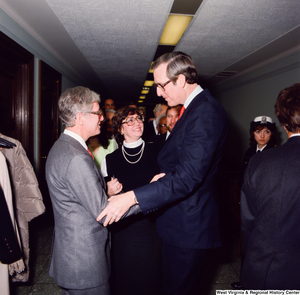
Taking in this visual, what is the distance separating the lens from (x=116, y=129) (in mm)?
2223

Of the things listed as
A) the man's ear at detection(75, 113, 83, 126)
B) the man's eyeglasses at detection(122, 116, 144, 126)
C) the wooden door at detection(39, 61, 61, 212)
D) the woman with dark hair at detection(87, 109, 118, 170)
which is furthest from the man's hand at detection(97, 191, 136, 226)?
the wooden door at detection(39, 61, 61, 212)

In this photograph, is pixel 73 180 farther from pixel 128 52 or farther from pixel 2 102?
pixel 128 52

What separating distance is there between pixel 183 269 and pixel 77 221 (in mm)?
623

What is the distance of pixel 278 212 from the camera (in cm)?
97

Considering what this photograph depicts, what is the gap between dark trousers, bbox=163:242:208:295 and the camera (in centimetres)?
118

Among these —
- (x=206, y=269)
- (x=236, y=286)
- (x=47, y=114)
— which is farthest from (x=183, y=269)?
(x=47, y=114)

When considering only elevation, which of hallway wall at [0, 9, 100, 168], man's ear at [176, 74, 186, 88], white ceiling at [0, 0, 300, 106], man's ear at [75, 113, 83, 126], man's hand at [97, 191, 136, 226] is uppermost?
white ceiling at [0, 0, 300, 106]

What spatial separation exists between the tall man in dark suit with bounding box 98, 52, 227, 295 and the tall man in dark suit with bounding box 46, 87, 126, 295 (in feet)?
0.46

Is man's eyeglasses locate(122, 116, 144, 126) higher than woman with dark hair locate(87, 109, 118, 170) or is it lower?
higher

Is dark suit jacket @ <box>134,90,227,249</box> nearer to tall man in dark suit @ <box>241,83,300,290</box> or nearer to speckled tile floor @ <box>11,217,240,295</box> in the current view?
tall man in dark suit @ <box>241,83,300,290</box>

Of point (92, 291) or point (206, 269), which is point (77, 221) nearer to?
point (92, 291)

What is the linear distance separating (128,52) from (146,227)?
367cm

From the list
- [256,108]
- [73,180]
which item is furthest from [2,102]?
[256,108]

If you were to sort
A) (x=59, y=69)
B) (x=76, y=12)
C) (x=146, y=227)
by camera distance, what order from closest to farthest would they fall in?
(x=146, y=227) → (x=76, y=12) → (x=59, y=69)
